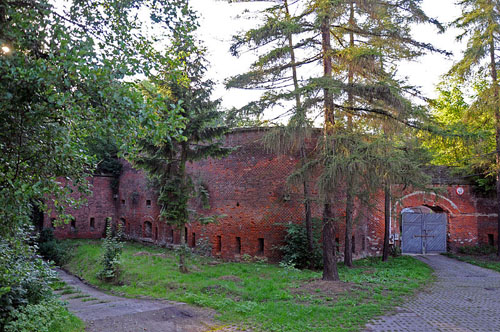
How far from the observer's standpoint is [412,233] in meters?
19.5

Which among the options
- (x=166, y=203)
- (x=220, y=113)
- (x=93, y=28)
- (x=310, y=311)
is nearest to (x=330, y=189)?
(x=310, y=311)

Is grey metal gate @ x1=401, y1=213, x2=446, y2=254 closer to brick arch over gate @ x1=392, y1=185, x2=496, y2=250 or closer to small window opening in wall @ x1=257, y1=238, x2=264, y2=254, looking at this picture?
brick arch over gate @ x1=392, y1=185, x2=496, y2=250

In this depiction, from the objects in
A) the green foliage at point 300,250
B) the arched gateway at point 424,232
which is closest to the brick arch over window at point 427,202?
the arched gateway at point 424,232

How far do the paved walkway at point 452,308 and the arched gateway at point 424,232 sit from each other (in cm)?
619

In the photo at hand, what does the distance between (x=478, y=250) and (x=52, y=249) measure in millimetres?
21162

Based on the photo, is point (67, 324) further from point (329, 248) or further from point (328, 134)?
point (328, 134)

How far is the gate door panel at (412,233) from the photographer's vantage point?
63.6ft

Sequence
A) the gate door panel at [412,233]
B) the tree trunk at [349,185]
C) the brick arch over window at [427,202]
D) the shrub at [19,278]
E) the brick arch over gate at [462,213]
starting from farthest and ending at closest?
the gate door panel at [412,233] < the brick arch over gate at [462,213] < the brick arch over window at [427,202] < the tree trunk at [349,185] < the shrub at [19,278]

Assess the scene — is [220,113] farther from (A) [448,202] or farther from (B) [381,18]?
(A) [448,202]

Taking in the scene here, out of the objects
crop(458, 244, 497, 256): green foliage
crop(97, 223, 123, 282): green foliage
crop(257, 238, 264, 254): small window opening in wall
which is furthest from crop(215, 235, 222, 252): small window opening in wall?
crop(458, 244, 497, 256): green foliage

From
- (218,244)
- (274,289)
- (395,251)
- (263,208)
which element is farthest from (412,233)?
(274,289)

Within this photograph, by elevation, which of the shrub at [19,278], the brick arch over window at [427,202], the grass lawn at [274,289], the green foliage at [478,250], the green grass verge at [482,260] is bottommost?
the green grass verge at [482,260]

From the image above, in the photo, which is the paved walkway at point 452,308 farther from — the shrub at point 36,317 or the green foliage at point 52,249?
the green foliage at point 52,249

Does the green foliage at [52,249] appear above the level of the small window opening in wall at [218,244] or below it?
below
